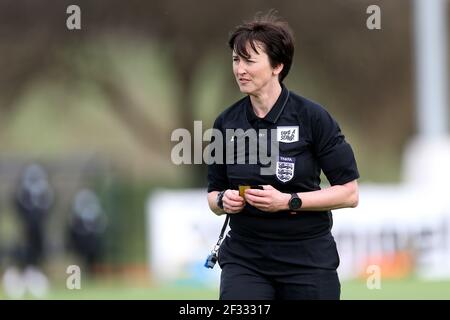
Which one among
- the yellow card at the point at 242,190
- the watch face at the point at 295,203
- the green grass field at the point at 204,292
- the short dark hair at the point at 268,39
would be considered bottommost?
the green grass field at the point at 204,292

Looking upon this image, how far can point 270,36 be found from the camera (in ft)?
20.3

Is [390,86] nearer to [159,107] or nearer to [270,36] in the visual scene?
[159,107]

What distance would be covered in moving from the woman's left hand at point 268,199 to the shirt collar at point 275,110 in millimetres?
394

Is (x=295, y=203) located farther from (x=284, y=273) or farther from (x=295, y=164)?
(x=284, y=273)

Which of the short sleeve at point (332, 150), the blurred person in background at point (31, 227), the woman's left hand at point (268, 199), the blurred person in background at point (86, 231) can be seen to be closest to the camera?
the woman's left hand at point (268, 199)

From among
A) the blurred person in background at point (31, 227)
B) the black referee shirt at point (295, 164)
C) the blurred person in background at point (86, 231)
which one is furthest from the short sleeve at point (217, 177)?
the blurred person in background at point (86, 231)

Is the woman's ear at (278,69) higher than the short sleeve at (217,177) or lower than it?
higher

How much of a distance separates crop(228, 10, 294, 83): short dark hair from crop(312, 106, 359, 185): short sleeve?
36 cm

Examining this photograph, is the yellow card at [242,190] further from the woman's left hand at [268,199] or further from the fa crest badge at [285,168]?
the fa crest badge at [285,168]

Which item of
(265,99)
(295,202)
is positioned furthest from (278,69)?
(295,202)

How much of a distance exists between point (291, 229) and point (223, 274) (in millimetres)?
462

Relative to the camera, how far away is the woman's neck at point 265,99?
6246 millimetres

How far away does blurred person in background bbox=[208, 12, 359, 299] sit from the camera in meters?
6.13
